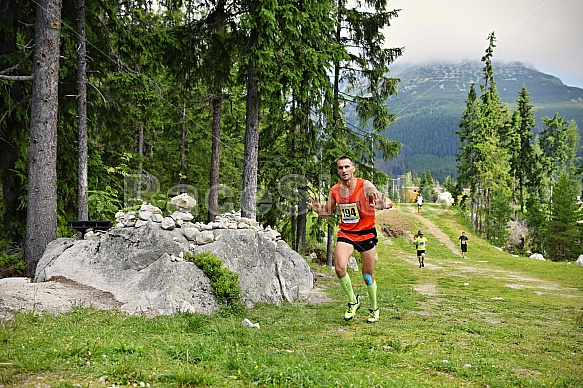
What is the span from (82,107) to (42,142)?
238cm

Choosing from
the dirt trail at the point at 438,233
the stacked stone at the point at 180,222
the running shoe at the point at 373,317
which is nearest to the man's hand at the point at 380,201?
the running shoe at the point at 373,317

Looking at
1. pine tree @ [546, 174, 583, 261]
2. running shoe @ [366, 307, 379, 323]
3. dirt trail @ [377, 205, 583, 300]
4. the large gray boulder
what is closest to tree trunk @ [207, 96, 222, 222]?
the large gray boulder

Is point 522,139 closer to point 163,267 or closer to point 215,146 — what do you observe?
point 215,146

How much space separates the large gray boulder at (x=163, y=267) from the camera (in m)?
7.34

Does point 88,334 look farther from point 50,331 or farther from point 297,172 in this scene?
point 297,172

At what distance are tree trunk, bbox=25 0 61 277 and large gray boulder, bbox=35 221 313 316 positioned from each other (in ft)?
2.09

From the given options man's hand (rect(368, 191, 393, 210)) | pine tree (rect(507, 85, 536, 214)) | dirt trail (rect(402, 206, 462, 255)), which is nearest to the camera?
man's hand (rect(368, 191, 393, 210))

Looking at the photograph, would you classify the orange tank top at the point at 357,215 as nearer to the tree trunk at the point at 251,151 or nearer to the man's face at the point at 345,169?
the man's face at the point at 345,169

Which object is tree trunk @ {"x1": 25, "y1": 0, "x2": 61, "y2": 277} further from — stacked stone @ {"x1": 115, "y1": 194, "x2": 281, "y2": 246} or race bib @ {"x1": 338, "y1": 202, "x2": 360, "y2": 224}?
race bib @ {"x1": 338, "y1": 202, "x2": 360, "y2": 224}

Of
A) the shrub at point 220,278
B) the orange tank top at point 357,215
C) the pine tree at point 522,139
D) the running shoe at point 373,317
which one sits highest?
the pine tree at point 522,139

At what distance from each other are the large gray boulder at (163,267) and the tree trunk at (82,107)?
252 cm

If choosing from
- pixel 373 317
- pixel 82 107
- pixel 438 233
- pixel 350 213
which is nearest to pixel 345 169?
pixel 350 213

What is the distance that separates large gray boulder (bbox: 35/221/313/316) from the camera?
7336 mm

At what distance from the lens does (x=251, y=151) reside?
11.7 metres
